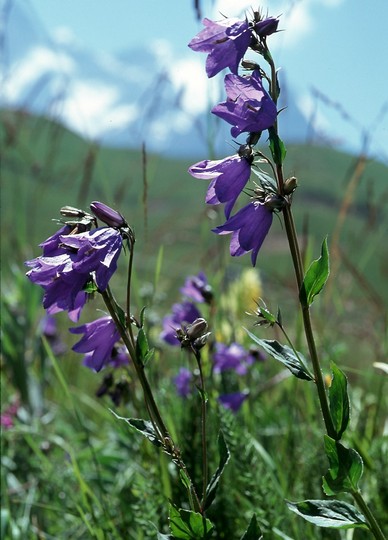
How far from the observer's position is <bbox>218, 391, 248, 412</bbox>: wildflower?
198cm

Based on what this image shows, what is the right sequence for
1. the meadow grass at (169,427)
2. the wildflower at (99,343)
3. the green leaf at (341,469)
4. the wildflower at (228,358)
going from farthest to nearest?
the wildflower at (228,358) → the meadow grass at (169,427) → the wildflower at (99,343) → the green leaf at (341,469)

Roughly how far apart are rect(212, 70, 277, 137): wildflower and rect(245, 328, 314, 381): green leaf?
0.31 meters

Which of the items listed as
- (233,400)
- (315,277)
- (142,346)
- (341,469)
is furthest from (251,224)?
(233,400)

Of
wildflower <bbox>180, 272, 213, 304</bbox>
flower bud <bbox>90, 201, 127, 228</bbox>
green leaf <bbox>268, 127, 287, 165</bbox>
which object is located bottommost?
wildflower <bbox>180, 272, 213, 304</bbox>

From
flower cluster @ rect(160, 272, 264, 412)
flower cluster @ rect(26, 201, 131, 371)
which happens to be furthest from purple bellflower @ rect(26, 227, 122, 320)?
flower cluster @ rect(160, 272, 264, 412)

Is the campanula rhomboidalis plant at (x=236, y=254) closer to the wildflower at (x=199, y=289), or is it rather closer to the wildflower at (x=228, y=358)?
the wildflower at (x=199, y=289)

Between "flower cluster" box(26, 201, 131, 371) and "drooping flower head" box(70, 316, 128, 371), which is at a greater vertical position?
"flower cluster" box(26, 201, 131, 371)

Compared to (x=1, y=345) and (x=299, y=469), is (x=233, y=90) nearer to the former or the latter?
(x=299, y=469)

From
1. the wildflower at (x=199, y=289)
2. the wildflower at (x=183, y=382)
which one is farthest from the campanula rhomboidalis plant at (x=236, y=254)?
the wildflower at (x=183, y=382)

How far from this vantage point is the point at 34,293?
2.77 m

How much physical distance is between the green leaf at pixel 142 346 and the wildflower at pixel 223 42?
1.31 feet

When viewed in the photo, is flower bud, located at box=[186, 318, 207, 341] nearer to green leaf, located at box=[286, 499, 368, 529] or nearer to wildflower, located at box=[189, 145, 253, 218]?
wildflower, located at box=[189, 145, 253, 218]

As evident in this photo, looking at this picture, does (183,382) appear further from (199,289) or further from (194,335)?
(194,335)

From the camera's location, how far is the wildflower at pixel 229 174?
109cm
